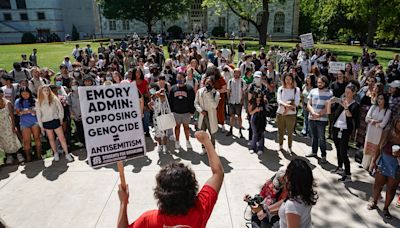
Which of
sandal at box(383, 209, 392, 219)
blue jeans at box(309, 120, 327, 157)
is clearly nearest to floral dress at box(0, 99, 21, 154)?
blue jeans at box(309, 120, 327, 157)

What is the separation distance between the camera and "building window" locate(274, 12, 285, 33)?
163 ft

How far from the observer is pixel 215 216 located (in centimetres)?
519

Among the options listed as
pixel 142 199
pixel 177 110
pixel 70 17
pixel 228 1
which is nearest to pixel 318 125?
pixel 177 110


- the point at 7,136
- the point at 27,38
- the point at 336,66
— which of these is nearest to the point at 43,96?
the point at 7,136

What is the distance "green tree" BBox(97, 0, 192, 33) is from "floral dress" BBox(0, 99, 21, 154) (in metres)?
36.7

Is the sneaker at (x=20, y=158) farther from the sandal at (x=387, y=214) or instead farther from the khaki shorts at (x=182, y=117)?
the sandal at (x=387, y=214)

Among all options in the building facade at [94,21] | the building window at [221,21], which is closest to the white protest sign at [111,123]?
the building facade at [94,21]

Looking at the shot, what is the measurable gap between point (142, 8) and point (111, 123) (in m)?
41.1

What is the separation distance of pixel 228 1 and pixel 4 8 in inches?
1632

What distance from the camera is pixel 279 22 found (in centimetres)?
5016

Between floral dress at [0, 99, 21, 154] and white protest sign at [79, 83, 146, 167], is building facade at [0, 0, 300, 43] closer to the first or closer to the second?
floral dress at [0, 99, 21, 154]

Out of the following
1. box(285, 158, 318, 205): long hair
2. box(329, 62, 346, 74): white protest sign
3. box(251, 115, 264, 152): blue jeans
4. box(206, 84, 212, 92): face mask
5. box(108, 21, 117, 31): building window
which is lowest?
box(251, 115, 264, 152): blue jeans

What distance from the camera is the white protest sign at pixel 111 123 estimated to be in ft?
10.8

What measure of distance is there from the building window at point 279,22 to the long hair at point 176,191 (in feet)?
168
